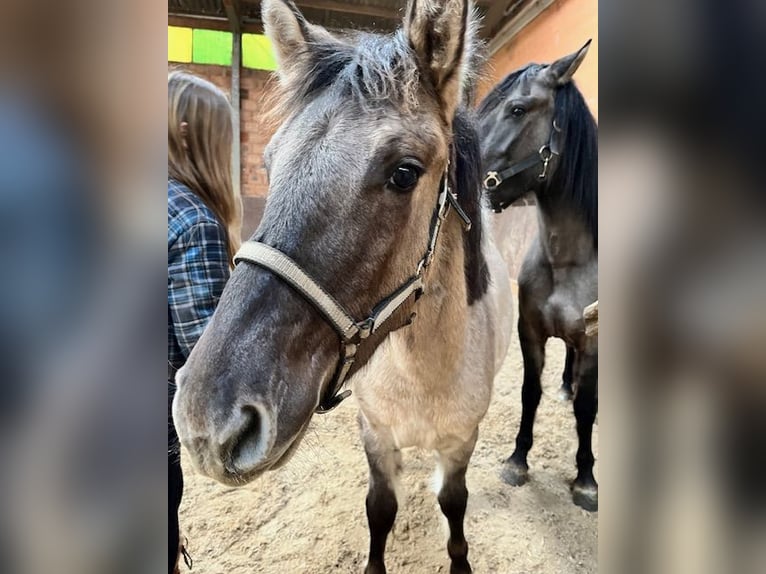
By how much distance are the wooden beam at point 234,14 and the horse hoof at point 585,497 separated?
7.17 m

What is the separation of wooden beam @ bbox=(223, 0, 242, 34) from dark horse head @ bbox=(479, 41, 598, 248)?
5.78 meters

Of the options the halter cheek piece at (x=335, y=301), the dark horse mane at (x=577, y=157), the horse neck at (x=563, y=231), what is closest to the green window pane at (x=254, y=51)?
the dark horse mane at (x=577, y=157)

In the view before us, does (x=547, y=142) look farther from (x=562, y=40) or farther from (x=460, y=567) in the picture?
(x=562, y=40)

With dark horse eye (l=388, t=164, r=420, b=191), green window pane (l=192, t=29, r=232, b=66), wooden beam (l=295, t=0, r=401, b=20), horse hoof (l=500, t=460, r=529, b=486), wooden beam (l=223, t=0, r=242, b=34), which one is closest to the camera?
dark horse eye (l=388, t=164, r=420, b=191)

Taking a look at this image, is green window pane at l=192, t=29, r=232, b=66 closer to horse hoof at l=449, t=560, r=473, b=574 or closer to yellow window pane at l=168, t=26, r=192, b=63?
yellow window pane at l=168, t=26, r=192, b=63

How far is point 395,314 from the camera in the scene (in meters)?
1.06

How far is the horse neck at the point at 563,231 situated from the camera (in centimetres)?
240

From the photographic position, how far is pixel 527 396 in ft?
8.87

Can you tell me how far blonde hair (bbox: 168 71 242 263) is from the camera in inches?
55.3

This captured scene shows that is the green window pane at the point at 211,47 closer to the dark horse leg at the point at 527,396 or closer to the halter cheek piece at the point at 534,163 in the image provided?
the halter cheek piece at the point at 534,163

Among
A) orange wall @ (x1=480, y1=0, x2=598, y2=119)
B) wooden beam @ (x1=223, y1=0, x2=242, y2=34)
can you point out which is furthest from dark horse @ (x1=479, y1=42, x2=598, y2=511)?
wooden beam @ (x1=223, y1=0, x2=242, y2=34)
